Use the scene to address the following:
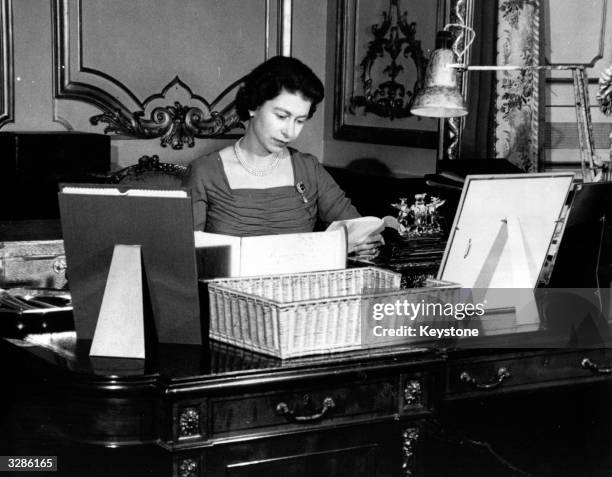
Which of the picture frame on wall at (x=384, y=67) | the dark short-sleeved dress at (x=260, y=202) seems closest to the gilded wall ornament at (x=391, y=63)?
the picture frame on wall at (x=384, y=67)

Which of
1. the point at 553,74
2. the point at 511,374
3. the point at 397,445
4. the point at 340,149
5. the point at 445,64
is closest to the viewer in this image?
the point at 397,445

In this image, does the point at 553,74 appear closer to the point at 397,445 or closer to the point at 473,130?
the point at 473,130

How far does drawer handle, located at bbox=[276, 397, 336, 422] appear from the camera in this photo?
1905 millimetres

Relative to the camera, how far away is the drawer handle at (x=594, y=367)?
95.7 inches

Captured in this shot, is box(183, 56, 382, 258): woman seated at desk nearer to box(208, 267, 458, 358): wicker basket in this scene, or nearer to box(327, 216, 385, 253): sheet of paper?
box(327, 216, 385, 253): sheet of paper

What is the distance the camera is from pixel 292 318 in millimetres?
1902

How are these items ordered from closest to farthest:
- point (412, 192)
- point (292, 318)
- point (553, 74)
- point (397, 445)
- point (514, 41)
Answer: point (292, 318)
point (397, 445)
point (514, 41)
point (553, 74)
point (412, 192)

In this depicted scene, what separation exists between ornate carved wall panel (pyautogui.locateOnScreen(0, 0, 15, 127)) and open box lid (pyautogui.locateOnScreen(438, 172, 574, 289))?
3.30 m

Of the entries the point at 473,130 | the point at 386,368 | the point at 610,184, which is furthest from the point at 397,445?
the point at 473,130

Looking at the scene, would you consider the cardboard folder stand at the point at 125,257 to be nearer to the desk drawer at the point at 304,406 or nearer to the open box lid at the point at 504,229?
the desk drawer at the point at 304,406

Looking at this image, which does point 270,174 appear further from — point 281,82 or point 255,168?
point 281,82

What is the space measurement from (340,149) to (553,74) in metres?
1.71

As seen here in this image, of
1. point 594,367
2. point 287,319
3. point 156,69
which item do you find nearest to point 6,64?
point 156,69

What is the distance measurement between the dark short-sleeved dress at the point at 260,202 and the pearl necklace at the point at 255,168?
2.7 inches
